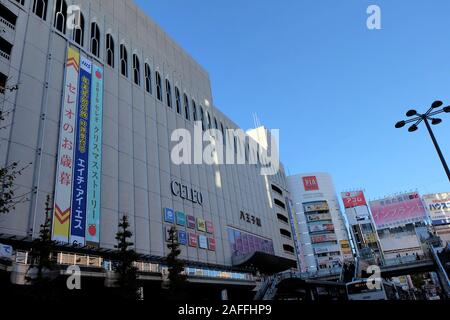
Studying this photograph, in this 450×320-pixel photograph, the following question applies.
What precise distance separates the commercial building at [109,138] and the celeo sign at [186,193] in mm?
120

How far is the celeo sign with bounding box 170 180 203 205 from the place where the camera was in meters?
36.7

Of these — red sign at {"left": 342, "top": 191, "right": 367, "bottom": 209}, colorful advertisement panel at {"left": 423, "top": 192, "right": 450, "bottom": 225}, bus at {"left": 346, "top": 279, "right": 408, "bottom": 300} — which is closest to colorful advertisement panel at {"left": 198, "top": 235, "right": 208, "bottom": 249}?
bus at {"left": 346, "top": 279, "right": 408, "bottom": 300}

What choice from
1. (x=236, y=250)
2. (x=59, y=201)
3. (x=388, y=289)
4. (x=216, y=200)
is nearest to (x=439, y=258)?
(x=388, y=289)

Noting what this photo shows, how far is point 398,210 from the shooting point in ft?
311

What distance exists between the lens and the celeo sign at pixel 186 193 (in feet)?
120

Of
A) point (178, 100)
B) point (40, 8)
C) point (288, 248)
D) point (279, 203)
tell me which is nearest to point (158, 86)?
point (178, 100)

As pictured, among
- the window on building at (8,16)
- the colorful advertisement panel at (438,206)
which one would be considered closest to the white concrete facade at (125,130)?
the window on building at (8,16)

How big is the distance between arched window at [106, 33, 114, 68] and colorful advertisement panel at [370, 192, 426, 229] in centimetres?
8258

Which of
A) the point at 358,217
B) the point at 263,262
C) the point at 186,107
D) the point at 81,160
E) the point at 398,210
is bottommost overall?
the point at 263,262

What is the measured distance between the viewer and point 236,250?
4397 centimetres

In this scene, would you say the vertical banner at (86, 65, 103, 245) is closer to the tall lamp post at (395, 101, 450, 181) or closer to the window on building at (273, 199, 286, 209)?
the tall lamp post at (395, 101, 450, 181)

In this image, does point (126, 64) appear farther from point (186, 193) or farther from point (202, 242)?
point (202, 242)

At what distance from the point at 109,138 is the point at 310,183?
8797 centimetres
